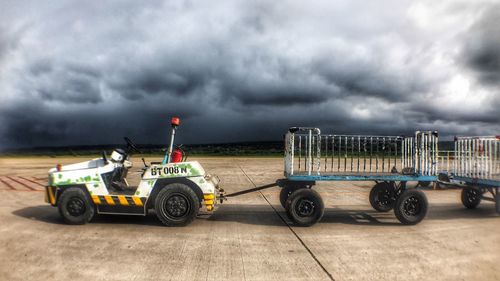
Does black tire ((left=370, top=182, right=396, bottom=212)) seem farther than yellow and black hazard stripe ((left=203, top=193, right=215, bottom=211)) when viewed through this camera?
Yes

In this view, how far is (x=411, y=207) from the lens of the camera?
817cm

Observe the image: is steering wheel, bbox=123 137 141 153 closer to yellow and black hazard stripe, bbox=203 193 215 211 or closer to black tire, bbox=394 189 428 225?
yellow and black hazard stripe, bbox=203 193 215 211

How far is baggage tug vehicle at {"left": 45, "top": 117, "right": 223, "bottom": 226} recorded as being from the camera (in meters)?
7.62

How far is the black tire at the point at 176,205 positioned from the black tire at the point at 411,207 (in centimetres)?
442

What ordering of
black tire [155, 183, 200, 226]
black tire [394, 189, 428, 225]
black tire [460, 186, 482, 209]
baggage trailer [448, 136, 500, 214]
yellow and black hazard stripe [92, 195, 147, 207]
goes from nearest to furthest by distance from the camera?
black tire [155, 183, 200, 226]
yellow and black hazard stripe [92, 195, 147, 207]
black tire [394, 189, 428, 225]
baggage trailer [448, 136, 500, 214]
black tire [460, 186, 482, 209]

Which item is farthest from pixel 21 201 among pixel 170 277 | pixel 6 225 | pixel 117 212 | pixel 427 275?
pixel 427 275

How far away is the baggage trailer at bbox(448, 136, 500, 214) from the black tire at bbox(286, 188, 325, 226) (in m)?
4.17

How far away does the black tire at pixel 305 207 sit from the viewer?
305 inches

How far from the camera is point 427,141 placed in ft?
27.5

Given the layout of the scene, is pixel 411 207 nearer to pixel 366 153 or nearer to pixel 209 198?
pixel 366 153

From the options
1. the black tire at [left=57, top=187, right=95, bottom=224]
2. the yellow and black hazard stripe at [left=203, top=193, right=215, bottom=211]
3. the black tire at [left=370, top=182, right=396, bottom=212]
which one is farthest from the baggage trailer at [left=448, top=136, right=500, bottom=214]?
the black tire at [left=57, top=187, right=95, bottom=224]

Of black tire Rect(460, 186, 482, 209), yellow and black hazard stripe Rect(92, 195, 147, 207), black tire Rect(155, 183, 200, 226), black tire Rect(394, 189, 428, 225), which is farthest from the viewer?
black tire Rect(460, 186, 482, 209)

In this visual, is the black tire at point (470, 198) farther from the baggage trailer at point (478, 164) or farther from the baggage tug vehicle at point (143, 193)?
the baggage tug vehicle at point (143, 193)

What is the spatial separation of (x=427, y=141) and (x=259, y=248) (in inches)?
189
